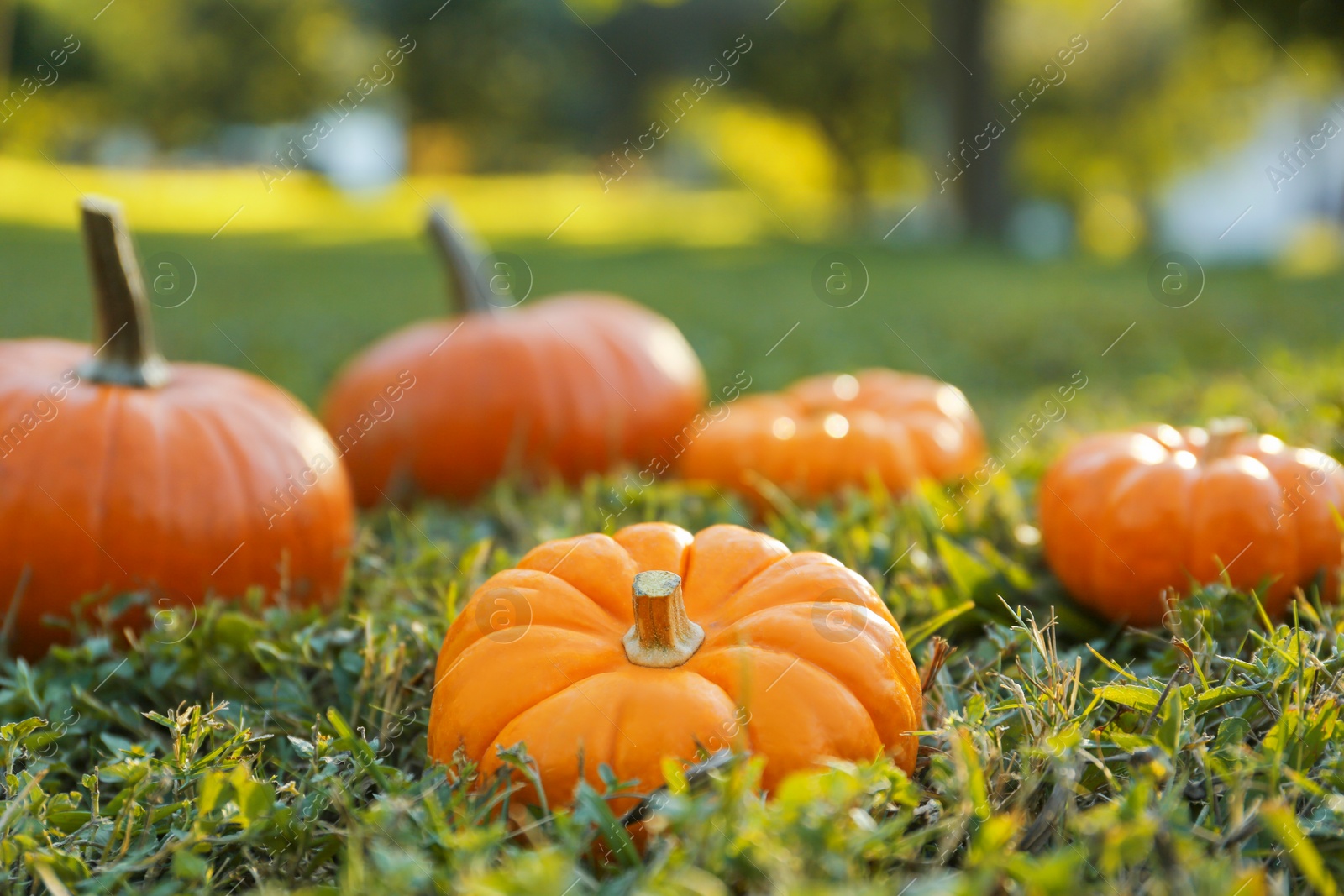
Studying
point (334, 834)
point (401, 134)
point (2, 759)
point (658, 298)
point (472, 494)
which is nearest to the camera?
point (334, 834)

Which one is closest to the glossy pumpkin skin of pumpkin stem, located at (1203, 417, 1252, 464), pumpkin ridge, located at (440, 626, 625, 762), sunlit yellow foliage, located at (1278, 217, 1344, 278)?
pumpkin stem, located at (1203, 417, 1252, 464)

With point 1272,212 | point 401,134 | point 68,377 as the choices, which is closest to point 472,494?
point 68,377

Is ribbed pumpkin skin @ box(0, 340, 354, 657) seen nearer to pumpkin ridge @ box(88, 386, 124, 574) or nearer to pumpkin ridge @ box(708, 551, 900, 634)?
pumpkin ridge @ box(88, 386, 124, 574)

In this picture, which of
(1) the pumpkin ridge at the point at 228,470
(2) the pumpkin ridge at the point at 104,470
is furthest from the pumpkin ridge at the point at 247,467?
(2) the pumpkin ridge at the point at 104,470

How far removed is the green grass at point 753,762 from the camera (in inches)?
49.9

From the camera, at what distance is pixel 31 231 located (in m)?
13.9

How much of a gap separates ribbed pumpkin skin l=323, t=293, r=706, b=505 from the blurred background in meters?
0.72

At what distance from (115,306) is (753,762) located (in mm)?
2196

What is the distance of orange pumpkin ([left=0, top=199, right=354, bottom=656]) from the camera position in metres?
2.51

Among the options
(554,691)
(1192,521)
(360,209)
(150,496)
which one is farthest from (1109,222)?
(554,691)

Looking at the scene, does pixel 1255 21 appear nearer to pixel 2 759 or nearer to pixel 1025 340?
pixel 1025 340

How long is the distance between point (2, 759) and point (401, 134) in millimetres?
38420

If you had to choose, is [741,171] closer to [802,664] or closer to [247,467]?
[247,467]

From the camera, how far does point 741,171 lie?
5625 centimetres
